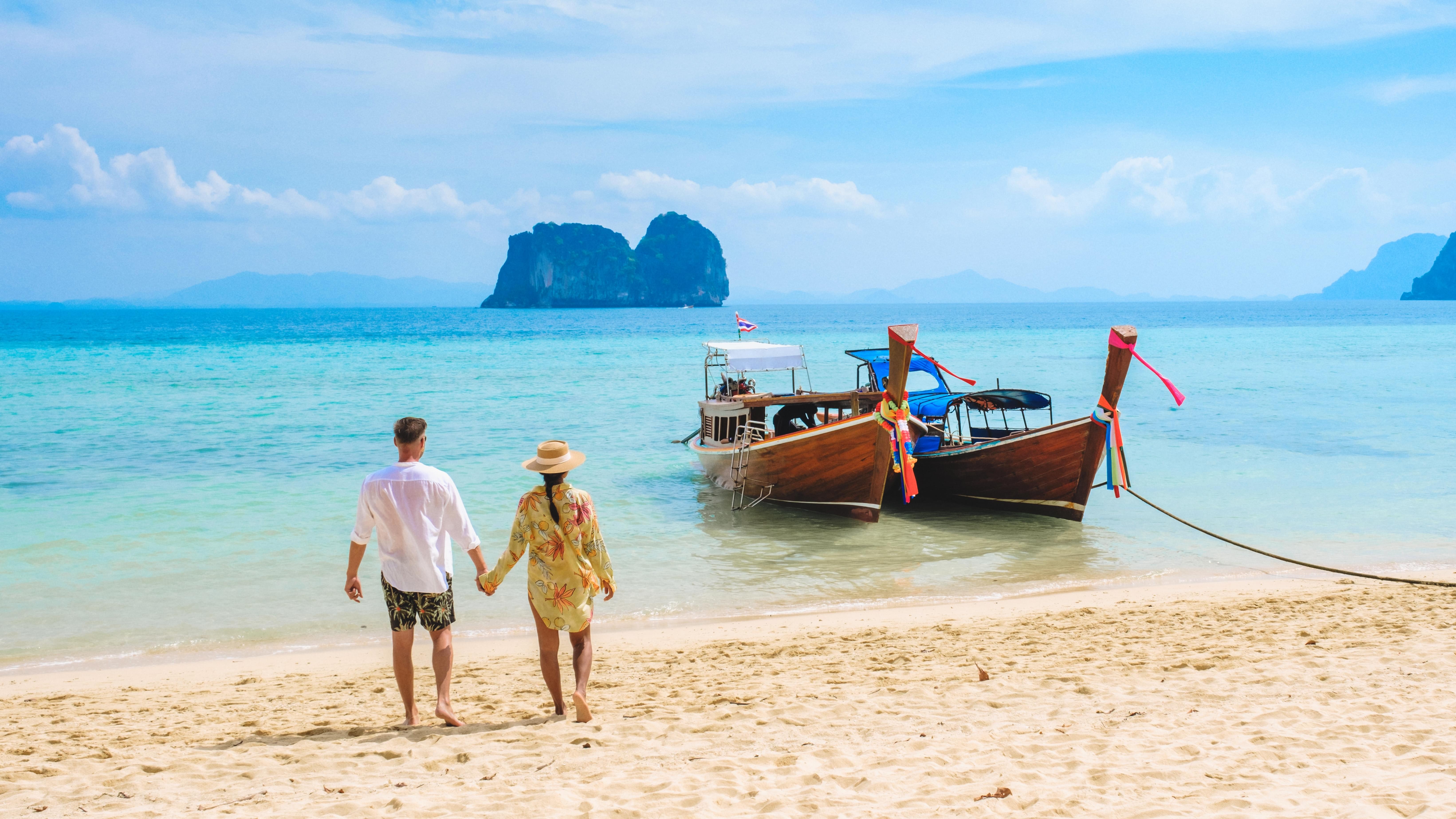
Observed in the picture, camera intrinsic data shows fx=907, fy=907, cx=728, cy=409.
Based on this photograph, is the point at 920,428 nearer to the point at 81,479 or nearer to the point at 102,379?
the point at 81,479

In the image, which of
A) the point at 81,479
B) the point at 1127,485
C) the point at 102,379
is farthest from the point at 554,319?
the point at 1127,485

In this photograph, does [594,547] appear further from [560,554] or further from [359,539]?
[359,539]

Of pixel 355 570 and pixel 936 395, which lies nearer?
pixel 355 570

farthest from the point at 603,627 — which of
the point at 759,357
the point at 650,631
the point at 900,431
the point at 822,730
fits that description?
the point at 759,357

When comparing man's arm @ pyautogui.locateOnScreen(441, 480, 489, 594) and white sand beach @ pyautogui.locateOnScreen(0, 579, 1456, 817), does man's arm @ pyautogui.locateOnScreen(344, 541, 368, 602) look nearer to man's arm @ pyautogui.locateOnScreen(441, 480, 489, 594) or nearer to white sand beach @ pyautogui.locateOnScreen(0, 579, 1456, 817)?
man's arm @ pyautogui.locateOnScreen(441, 480, 489, 594)

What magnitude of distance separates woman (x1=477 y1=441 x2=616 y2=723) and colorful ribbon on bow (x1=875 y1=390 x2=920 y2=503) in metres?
7.73

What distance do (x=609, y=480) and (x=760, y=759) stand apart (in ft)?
40.9

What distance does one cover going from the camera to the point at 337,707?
5.71m

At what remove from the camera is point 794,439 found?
13.0 m

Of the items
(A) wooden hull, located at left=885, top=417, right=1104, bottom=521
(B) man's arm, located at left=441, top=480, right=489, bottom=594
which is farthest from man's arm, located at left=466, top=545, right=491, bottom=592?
(A) wooden hull, located at left=885, top=417, right=1104, bottom=521

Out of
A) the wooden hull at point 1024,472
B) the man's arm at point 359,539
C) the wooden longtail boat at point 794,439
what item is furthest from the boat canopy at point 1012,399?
the man's arm at point 359,539

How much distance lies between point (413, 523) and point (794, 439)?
8797 mm

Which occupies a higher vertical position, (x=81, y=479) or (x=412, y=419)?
(x=412, y=419)

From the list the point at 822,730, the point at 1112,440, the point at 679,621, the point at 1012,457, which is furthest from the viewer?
the point at 1012,457
